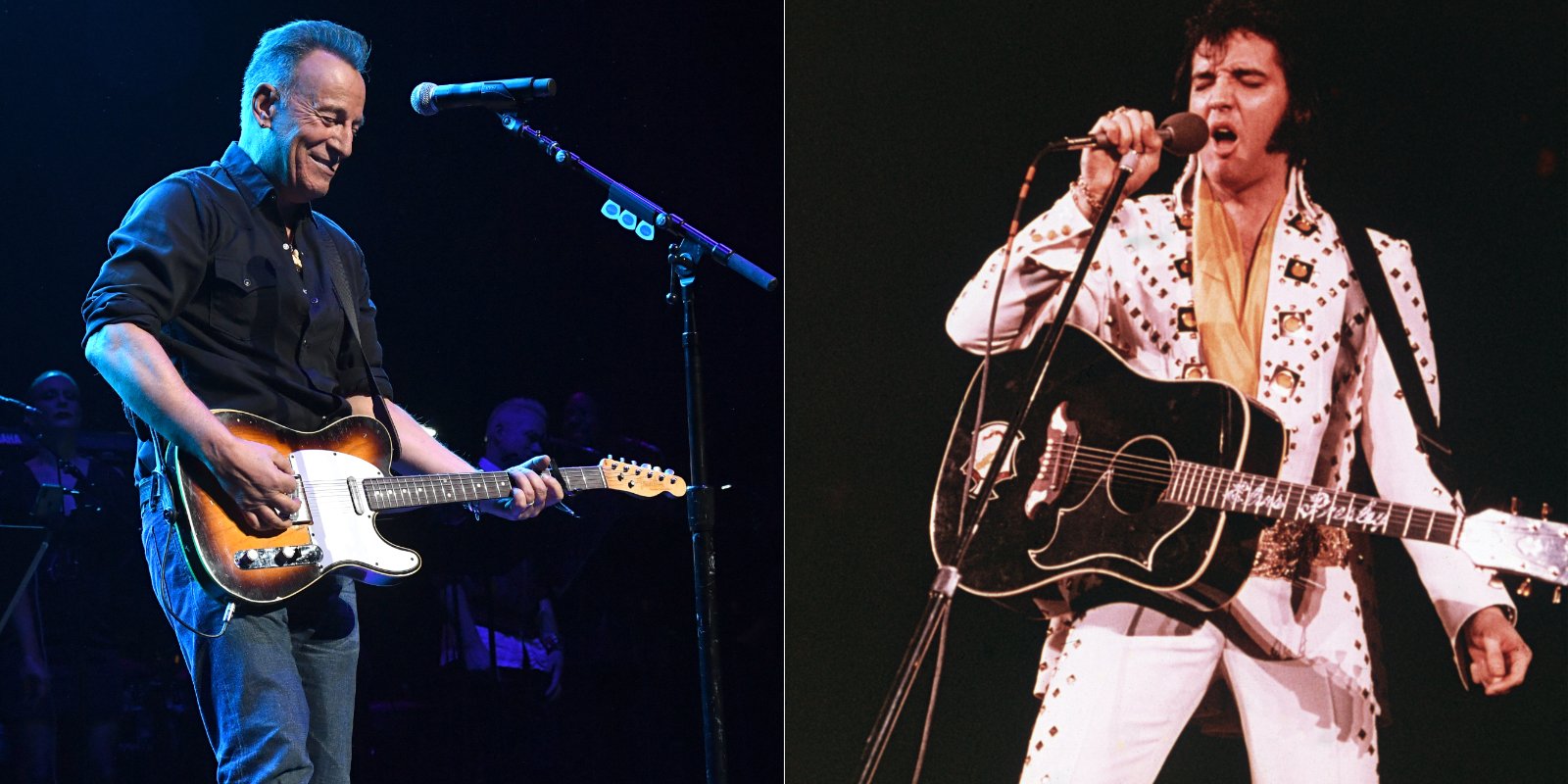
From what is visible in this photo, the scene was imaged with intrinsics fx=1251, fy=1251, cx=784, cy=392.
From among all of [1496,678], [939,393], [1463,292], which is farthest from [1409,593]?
[939,393]

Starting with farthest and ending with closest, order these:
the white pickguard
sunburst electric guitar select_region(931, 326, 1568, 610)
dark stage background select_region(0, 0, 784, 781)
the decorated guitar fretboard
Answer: dark stage background select_region(0, 0, 784, 781) < sunburst electric guitar select_region(931, 326, 1568, 610) < the decorated guitar fretboard < the white pickguard

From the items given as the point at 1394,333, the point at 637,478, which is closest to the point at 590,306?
the point at 637,478

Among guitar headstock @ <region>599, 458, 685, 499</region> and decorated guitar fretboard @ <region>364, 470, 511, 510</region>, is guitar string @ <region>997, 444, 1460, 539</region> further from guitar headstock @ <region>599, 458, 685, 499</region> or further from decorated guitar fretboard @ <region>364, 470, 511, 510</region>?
decorated guitar fretboard @ <region>364, 470, 511, 510</region>

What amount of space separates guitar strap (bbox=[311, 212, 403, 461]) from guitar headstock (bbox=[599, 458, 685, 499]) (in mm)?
473

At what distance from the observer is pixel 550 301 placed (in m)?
3.57

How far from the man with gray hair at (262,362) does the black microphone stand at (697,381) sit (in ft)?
0.97

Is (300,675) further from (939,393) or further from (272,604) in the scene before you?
(939,393)

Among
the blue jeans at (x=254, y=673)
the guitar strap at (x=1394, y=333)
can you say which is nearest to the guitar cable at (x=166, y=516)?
the blue jeans at (x=254, y=673)

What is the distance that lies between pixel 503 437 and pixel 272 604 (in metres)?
1.49

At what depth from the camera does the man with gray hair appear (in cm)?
196

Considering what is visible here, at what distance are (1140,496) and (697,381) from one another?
1.16 meters

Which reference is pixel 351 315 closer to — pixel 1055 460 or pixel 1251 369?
pixel 1055 460

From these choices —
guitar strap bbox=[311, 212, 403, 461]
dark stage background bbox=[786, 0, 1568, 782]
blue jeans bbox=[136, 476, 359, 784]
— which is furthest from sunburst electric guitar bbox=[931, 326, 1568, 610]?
blue jeans bbox=[136, 476, 359, 784]

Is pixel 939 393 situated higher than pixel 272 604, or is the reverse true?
pixel 939 393
